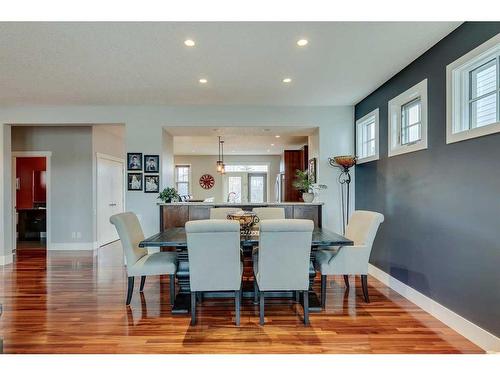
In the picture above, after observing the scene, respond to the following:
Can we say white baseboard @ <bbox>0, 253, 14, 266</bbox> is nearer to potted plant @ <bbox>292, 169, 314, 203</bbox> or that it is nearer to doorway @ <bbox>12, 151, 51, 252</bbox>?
doorway @ <bbox>12, 151, 51, 252</bbox>

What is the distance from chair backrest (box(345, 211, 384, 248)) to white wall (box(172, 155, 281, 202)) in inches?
296

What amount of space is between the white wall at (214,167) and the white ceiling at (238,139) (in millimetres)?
383

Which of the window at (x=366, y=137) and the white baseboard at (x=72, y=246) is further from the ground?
the window at (x=366, y=137)

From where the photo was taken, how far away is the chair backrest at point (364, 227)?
10.4 feet

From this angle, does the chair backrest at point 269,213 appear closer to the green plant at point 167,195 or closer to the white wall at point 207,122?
the white wall at point 207,122

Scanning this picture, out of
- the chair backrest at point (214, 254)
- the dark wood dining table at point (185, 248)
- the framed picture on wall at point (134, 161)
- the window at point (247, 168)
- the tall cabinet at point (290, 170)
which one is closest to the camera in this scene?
the chair backrest at point (214, 254)

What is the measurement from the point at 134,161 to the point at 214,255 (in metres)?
3.14

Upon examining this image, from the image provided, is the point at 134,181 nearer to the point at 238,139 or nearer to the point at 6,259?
the point at 6,259

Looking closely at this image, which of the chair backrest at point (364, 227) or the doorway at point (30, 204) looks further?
the doorway at point (30, 204)

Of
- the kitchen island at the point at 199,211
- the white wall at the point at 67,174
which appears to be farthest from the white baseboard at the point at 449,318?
the white wall at the point at 67,174

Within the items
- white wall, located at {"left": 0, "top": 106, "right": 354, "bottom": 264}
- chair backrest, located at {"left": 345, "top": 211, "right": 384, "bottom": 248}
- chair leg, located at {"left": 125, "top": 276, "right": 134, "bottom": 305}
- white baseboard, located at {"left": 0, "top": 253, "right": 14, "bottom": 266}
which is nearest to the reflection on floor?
white baseboard, located at {"left": 0, "top": 253, "right": 14, "bottom": 266}

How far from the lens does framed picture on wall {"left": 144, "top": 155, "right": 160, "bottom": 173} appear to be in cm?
513

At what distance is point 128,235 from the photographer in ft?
10.6
